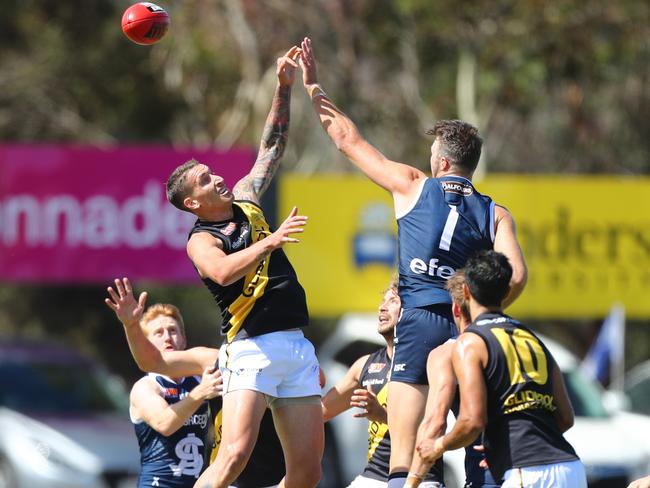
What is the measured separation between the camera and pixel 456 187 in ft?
23.0

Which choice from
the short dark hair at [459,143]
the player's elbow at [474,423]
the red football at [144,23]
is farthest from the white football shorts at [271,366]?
the red football at [144,23]

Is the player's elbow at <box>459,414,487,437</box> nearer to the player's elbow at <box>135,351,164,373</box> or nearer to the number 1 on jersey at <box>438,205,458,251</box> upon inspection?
the number 1 on jersey at <box>438,205,458,251</box>

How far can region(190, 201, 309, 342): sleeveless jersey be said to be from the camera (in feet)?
23.1

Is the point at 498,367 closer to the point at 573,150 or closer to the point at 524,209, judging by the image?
the point at 524,209

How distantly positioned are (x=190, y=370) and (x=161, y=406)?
30 centimetres

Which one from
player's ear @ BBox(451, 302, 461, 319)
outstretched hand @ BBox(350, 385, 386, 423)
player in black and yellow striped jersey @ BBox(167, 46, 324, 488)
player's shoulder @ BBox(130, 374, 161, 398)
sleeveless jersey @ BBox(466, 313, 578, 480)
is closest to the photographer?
sleeveless jersey @ BBox(466, 313, 578, 480)

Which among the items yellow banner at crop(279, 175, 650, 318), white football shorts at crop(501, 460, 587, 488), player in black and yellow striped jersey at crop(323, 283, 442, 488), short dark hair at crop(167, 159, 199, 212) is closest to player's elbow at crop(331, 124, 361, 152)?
short dark hair at crop(167, 159, 199, 212)

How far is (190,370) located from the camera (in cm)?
772

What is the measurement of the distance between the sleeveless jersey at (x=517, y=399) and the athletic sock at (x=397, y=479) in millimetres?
904

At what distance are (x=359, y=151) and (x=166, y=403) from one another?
1.90 meters

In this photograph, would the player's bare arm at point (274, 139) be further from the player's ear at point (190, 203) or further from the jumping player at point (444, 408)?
the jumping player at point (444, 408)

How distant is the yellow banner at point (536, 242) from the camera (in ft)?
53.1

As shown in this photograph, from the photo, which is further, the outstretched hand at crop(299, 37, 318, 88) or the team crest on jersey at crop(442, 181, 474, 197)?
the outstretched hand at crop(299, 37, 318, 88)

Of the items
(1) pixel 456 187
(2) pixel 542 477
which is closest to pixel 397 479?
(2) pixel 542 477
